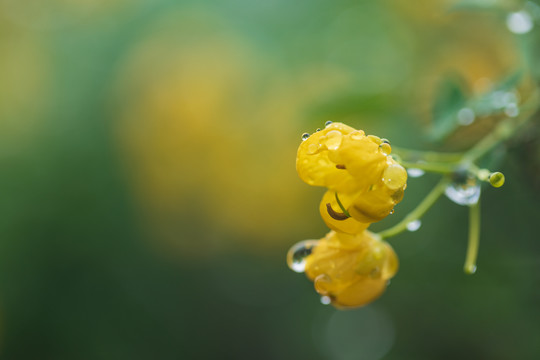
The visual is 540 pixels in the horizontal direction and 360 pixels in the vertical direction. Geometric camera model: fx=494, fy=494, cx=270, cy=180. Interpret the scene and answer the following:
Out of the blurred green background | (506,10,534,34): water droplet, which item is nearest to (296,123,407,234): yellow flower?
(506,10,534,34): water droplet

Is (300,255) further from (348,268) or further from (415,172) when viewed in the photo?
(415,172)

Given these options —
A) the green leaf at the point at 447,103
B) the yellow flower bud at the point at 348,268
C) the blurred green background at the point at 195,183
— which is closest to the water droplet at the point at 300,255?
the yellow flower bud at the point at 348,268

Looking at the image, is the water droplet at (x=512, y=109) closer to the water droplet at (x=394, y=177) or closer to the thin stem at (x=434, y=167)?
the thin stem at (x=434, y=167)

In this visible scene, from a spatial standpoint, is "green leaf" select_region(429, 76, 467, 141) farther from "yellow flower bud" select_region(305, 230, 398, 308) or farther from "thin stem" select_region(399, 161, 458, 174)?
"yellow flower bud" select_region(305, 230, 398, 308)

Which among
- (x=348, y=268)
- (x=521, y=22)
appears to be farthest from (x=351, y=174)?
(x=521, y=22)

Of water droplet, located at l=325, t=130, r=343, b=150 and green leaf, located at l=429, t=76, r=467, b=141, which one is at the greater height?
green leaf, located at l=429, t=76, r=467, b=141

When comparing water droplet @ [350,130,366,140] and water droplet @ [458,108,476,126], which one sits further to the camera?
water droplet @ [458,108,476,126]

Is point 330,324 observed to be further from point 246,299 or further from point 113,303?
point 113,303
